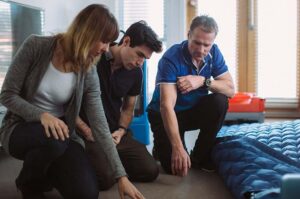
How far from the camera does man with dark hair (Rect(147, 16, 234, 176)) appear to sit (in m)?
1.88

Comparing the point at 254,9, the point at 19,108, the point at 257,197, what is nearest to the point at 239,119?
the point at 254,9

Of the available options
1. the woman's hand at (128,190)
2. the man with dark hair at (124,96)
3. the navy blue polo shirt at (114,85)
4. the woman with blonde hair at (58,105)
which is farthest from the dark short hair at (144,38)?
the woman's hand at (128,190)

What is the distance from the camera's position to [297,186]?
97 cm

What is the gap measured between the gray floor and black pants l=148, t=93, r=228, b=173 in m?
0.09

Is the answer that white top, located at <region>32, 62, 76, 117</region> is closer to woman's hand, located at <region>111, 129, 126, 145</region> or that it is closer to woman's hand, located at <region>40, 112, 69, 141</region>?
woman's hand, located at <region>40, 112, 69, 141</region>

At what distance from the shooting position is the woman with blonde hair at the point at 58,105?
1407mm

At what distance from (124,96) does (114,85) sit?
0.11 metres

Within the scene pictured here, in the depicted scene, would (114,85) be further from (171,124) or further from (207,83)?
(207,83)

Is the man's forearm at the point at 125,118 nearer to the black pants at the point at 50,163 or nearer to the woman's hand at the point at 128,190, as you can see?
the black pants at the point at 50,163

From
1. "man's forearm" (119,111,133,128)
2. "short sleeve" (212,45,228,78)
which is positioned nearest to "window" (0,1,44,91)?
"man's forearm" (119,111,133,128)

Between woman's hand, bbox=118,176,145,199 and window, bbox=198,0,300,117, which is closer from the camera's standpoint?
woman's hand, bbox=118,176,145,199

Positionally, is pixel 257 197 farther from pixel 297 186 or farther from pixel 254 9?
pixel 254 9

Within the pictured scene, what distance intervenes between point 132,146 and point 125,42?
1.59 ft

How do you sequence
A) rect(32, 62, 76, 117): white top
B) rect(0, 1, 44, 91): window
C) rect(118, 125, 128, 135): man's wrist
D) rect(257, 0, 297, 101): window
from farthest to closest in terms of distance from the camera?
rect(257, 0, 297, 101): window
rect(0, 1, 44, 91): window
rect(118, 125, 128, 135): man's wrist
rect(32, 62, 76, 117): white top
